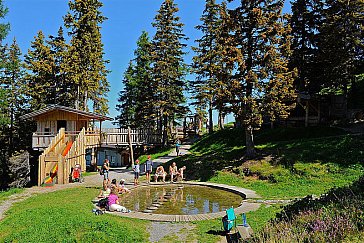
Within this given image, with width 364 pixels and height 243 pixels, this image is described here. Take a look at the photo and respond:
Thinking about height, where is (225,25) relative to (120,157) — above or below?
above

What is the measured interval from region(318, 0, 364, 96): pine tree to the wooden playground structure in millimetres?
18566

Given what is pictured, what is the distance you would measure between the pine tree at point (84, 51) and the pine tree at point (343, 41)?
22.4 metres

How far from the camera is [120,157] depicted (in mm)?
38281

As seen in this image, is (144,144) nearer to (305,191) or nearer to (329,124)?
(329,124)

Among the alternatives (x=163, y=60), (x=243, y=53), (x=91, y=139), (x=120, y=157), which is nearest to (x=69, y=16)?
(x=163, y=60)

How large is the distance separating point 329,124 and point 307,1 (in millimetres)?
10582

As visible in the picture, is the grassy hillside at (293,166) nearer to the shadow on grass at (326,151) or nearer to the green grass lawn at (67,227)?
the shadow on grass at (326,151)

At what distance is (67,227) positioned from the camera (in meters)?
9.08

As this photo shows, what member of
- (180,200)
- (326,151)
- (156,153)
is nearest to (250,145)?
(326,151)

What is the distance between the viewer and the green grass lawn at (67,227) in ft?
28.3

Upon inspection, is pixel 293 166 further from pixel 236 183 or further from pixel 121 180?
pixel 121 180

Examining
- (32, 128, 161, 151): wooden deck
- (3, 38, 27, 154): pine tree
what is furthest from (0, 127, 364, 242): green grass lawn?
(3, 38, 27, 154): pine tree

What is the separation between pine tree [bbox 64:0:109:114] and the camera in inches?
1256

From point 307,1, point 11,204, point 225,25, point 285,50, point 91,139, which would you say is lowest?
point 11,204
